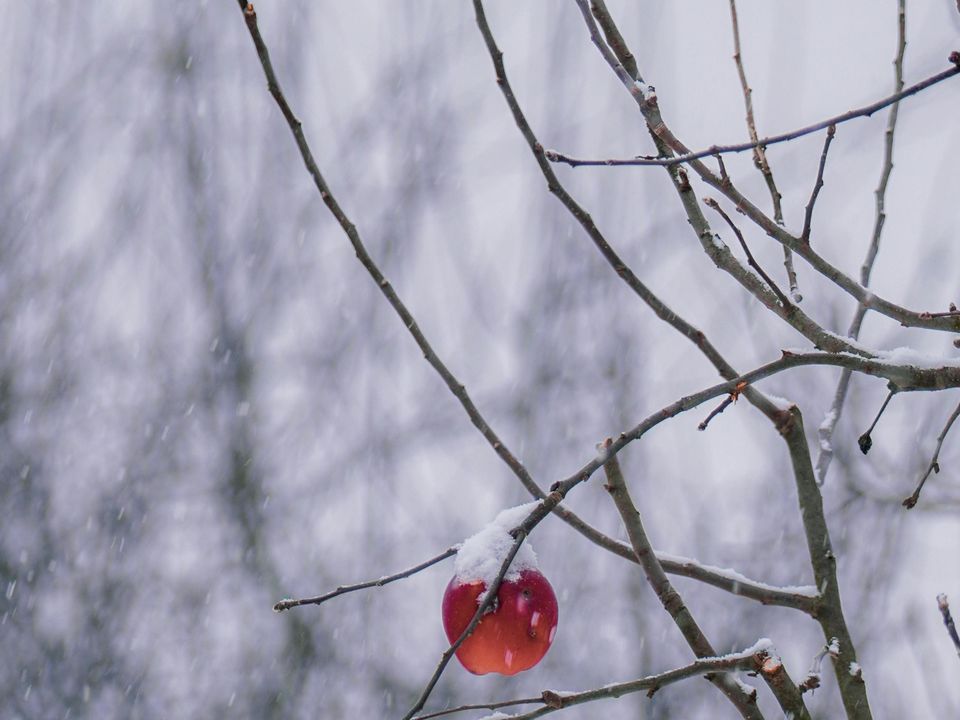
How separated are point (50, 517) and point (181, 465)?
2.37 feet

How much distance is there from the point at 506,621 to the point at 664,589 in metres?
0.21

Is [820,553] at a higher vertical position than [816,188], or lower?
lower

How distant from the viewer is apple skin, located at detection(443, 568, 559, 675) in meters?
1.06

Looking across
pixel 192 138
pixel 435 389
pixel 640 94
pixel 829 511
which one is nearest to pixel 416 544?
pixel 435 389

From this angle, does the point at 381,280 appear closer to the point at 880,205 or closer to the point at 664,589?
the point at 664,589

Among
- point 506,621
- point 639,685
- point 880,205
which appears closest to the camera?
point 639,685

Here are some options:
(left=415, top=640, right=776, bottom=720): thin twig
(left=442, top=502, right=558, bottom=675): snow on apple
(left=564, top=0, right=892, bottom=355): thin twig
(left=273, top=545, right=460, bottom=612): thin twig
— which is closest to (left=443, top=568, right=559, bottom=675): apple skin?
(left=442, top=502, right=558, bottom=675): snow on apple

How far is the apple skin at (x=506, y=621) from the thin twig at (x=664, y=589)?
0.60 ft

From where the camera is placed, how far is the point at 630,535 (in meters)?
0.90

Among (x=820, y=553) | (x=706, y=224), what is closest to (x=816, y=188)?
(x=706, y=224)

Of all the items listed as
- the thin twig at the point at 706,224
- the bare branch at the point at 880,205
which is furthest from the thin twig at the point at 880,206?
the thin twig at the point at 706,224

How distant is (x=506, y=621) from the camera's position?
1.07m

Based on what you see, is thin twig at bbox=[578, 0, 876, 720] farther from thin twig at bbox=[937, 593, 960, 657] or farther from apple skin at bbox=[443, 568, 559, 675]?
apple skin at bbox=[443, 568, 559, 675]

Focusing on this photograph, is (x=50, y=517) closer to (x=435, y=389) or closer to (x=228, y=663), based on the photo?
(x=228, y=663)
